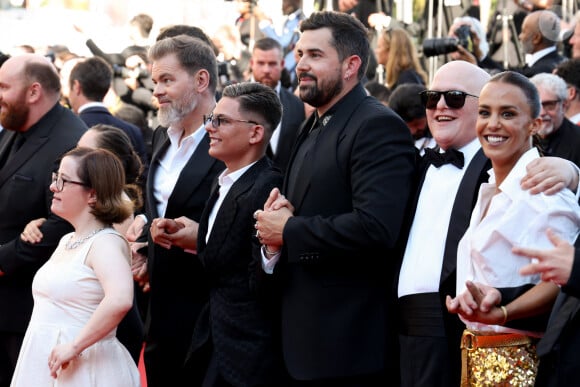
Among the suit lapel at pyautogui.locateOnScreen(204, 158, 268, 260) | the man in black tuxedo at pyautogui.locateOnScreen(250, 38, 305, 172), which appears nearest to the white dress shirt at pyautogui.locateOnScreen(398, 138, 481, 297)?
the suit lapel at pyautogui.locateOnScreen(204, 158, 268, 260)

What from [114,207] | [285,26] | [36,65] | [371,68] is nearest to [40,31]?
[285,26]

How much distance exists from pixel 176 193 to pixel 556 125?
7.84 feet

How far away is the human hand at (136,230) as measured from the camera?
18.5ft

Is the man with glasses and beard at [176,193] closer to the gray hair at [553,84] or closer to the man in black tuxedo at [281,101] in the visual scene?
the man in black tuxedo at [281,101]

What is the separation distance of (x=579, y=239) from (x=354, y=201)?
3.28ft

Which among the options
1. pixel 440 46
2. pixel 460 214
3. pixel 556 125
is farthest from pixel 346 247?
pixel 440 46

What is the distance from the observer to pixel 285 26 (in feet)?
34.9

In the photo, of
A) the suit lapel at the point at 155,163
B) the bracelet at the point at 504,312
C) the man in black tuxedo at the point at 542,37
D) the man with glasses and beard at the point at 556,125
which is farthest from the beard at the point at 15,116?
the man in black tuxedo at the point at 542,37

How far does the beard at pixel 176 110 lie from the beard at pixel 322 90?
3.76 feet

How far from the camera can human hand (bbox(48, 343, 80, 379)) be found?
450 cm

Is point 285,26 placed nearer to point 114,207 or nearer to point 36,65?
point 36,65

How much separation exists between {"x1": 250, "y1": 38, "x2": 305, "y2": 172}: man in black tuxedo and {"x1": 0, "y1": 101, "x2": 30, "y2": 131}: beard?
1.66 meters

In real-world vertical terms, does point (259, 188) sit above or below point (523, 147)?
below

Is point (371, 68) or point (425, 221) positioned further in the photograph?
point (371, 68)
